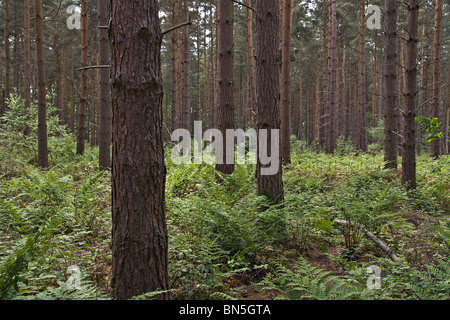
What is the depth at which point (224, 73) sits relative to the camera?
8.23m

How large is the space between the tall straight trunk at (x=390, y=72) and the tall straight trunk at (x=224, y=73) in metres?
4.43

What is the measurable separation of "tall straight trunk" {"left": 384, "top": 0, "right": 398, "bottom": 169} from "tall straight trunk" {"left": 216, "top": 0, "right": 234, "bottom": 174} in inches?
175

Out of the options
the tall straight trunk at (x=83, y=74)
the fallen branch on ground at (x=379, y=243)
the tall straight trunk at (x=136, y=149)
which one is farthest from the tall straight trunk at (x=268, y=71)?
the tall straight trunk at (x=83, y=74)

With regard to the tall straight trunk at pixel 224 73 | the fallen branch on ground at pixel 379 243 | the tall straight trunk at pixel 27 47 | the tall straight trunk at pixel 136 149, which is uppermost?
the tall straight trunk at pixel 27 47

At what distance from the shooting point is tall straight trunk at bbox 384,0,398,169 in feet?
29.6

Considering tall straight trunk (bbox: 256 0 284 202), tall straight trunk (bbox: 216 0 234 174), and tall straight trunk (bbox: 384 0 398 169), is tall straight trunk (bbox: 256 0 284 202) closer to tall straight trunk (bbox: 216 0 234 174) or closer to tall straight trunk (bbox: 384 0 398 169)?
tall straight trunk (bbox: 216 0 234 174)

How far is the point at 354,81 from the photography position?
119 feet

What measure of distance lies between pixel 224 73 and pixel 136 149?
583 centimetres

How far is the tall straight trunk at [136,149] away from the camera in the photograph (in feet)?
9.33

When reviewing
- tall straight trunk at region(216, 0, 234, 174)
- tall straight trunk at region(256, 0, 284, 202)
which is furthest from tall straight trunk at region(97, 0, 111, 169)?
tall straight trunk at region(256, 0, 284, 202)

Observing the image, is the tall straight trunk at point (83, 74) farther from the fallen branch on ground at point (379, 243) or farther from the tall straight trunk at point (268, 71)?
Answer: the fallen branch on ground at point (379, 243)
